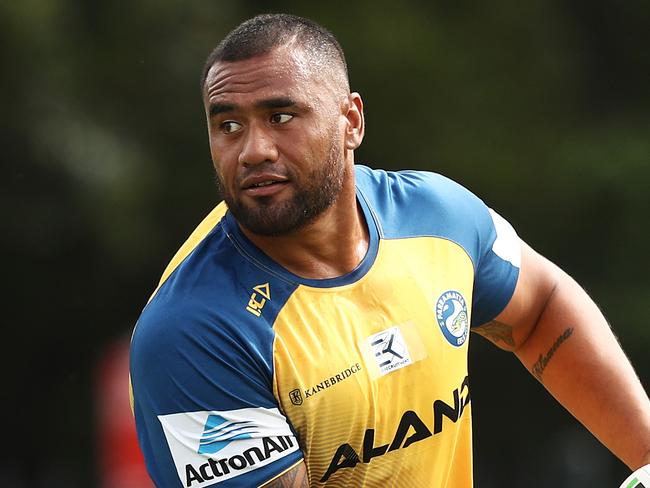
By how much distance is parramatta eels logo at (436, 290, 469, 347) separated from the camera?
16.0 ft

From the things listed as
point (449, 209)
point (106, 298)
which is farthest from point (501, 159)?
point (449, 209)

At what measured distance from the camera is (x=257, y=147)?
452 cm

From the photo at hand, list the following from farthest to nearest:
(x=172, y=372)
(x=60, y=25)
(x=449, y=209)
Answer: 1. (x=60, y=25)
2. (x=449, y=209)
3. (x=172, y=372)

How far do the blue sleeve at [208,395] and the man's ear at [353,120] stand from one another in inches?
32.5

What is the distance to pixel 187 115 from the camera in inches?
691

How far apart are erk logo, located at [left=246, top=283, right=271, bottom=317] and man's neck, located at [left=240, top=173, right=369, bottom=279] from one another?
15cm

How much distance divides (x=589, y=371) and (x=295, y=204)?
54.8 inches

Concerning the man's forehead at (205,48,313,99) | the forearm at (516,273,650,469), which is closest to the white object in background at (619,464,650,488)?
the forearm at (516,273,650,469)

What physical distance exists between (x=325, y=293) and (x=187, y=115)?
13050 mm

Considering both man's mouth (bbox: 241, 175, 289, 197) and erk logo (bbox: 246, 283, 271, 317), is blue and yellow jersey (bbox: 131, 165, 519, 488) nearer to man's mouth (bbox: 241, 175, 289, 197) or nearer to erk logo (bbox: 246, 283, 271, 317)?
erk logo (bbox: 246, 283, 271, 317)

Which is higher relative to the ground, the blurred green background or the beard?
the blurred green background

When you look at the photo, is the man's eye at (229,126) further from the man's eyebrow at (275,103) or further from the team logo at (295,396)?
the team logo at (295,396)

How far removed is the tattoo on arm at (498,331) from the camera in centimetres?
543

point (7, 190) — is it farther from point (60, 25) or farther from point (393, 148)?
point (393, 148)
